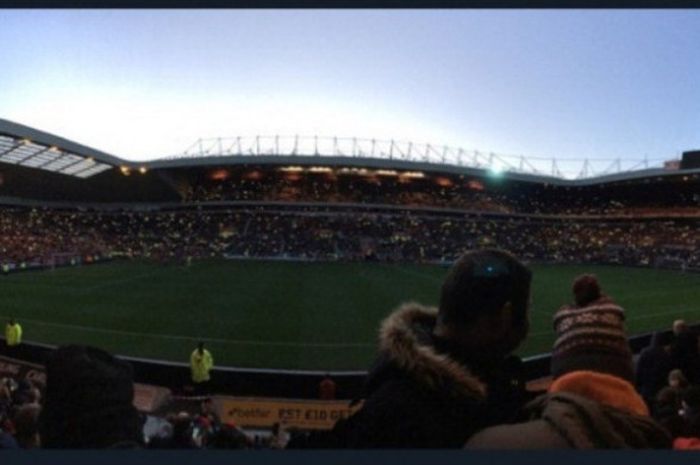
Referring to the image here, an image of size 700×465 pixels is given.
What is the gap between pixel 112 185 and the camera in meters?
47.8

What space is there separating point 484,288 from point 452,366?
27 centimetres

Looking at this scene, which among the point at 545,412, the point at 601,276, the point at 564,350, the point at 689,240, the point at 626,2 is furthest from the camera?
the point at 689,240

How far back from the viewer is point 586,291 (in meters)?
3.43

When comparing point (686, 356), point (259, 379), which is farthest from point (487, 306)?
point (259, 379)

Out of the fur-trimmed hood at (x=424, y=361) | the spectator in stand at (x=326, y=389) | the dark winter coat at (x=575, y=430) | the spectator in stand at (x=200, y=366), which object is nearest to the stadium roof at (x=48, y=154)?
the spectator in stand at (x=200, y=366)

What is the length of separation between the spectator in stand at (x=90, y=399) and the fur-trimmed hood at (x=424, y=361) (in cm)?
102

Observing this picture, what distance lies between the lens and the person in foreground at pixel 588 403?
1342 millimetres

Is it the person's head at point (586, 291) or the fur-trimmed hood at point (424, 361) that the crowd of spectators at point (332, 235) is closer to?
the person's head at point (586, 291)

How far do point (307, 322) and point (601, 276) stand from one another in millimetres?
20833

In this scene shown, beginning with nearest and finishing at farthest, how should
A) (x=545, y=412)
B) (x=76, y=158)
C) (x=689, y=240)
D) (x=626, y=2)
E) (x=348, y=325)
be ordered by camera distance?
(x=545, y=412)
(x=626, y=2)
(x=348, y=325)
(x=76, y=158)
(x=689, y=240)

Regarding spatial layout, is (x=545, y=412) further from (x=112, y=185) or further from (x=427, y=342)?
(x=112, y=185)

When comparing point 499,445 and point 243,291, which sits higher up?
point 499,445

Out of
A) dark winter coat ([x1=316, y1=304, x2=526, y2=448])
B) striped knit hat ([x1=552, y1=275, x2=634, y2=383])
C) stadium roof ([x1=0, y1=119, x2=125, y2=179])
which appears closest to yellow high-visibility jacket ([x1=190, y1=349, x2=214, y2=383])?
striped knit hat ([x1=552, y1=275, x2=634, y2=383])

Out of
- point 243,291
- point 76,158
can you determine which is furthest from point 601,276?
point 76,158
